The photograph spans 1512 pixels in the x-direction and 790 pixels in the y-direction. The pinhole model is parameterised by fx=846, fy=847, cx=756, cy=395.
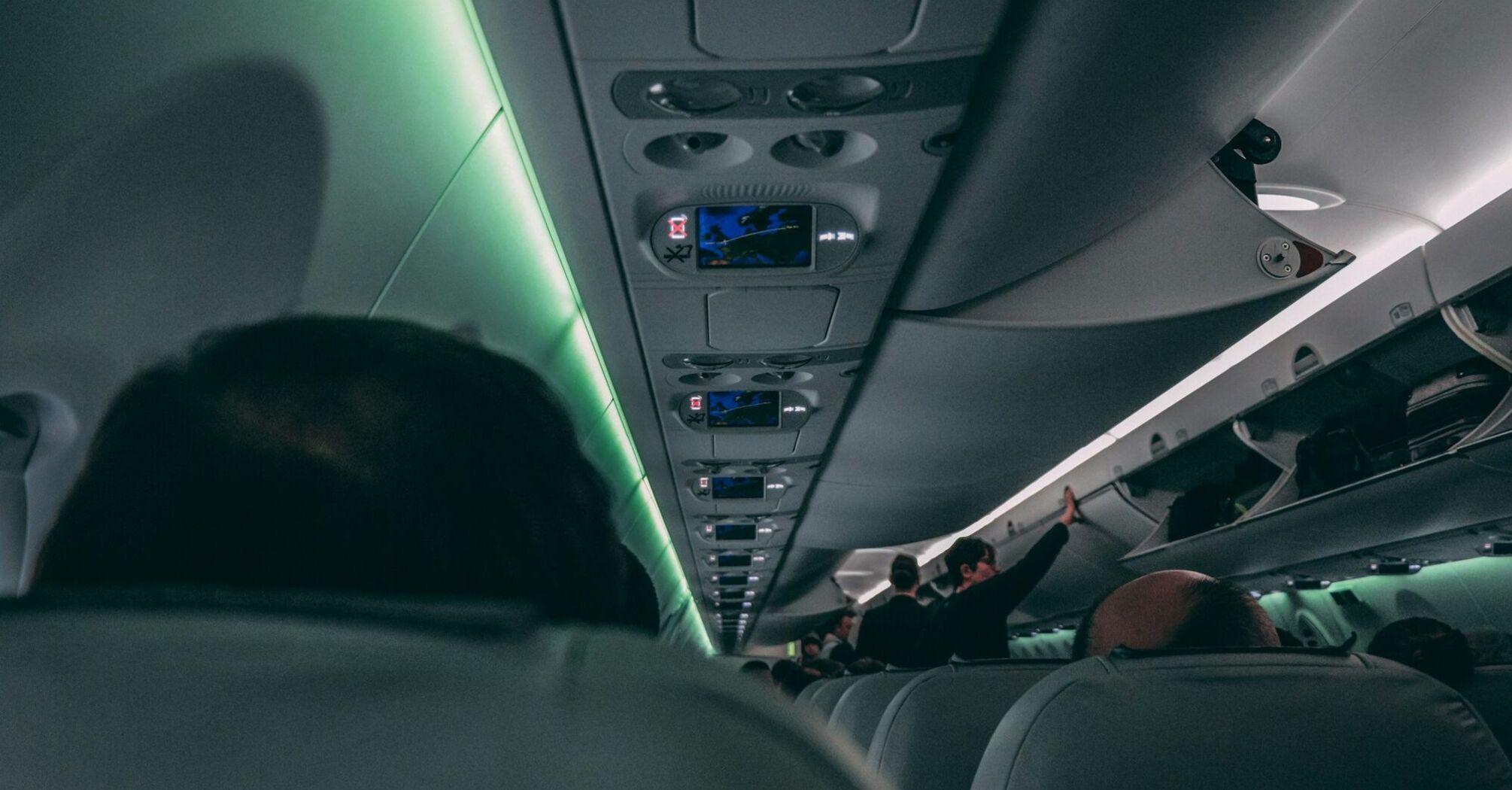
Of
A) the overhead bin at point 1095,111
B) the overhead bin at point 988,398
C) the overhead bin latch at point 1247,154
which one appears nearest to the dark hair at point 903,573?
the overhead bin at point 988,398

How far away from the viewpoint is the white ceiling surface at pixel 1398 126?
10.4ft

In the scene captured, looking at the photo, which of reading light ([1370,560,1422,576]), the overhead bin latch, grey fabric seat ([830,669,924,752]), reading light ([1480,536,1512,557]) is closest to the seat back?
grey fabric seat ([830,669,924,752])

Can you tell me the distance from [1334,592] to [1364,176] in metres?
4.81

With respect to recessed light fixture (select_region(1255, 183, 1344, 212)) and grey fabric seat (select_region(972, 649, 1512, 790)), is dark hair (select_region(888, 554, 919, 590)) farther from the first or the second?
grey fabric seat (select_region(972, 649, 1512, 790))

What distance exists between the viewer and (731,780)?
0.41m

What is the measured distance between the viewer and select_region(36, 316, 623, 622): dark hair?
1.66ft

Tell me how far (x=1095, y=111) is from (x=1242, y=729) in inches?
86.2

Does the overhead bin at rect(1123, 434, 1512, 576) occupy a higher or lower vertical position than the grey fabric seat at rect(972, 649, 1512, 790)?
higher

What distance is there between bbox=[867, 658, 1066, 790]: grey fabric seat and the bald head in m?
0.18

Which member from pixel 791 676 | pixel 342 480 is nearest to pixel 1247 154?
pixel 342 480

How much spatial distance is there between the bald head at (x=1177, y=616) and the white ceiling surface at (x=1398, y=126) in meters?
2.45

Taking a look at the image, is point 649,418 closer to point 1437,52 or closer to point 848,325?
point 848,325

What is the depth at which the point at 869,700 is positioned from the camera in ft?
10.4

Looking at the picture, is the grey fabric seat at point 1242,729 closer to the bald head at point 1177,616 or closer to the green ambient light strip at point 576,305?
the bald head at point 1177,616
